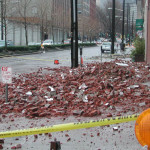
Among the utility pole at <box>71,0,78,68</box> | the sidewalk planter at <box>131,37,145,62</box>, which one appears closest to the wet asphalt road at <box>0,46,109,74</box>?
the utility pole at <box>71,0,78,68</box>

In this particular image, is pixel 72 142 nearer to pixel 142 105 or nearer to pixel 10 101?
pixel 142 105

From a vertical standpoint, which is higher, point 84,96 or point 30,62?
point 84,96

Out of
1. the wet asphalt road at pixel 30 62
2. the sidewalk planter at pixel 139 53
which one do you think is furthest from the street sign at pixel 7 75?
the sidewalk planter at pixel 139 53

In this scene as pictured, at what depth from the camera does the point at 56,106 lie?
26.3ft

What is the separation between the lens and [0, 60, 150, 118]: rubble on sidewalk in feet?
24.8

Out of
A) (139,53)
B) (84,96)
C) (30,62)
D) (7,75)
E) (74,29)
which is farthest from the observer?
(30,62)

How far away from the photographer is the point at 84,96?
8.70m

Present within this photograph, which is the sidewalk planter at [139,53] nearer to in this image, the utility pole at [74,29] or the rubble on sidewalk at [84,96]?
the utility pole at [74,29]

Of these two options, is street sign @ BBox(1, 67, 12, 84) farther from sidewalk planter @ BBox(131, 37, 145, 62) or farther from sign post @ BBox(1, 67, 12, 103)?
sidewalk planter @ BBox(131, 37, 145, 62)

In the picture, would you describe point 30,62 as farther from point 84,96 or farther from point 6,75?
point 84,96

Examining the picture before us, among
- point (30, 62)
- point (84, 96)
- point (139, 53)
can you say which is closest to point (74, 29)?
point (139, 53)

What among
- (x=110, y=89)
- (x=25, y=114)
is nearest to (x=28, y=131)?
(x=25, y=114)

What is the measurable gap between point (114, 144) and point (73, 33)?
12858 millimetres

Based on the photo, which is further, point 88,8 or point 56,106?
point 88,8
